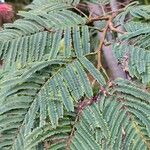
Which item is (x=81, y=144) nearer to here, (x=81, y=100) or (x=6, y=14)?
(x=81, y=100)

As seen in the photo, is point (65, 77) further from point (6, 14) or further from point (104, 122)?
point (6, 14)

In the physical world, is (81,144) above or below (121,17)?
below

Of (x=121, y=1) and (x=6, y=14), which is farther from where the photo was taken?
(x=6, y=14)

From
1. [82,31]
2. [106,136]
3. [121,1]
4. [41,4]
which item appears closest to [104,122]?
[106,136]

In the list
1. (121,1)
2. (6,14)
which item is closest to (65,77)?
(121,1)

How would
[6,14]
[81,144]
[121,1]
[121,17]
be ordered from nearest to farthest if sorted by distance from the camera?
1. [81,144]
2. [121,17]
3. [121,1]
4. [6,14]

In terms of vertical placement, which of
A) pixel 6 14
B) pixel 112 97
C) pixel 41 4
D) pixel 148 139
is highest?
pixel 6 14

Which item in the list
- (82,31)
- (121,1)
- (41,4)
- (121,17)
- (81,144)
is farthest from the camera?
(121,1)
